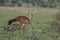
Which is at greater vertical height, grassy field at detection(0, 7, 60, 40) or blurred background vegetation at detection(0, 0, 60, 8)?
grassy field at detection(0, 7, 60, 40)

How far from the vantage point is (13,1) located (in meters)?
46.7

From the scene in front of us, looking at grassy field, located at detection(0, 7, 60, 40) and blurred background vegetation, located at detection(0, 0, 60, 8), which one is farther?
blurred background vegetation, located at detection(0, 0, 60, 8)

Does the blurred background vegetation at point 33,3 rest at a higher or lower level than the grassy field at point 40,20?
lower

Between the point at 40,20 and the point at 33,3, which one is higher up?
the point at 40,20

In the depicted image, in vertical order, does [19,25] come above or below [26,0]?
above

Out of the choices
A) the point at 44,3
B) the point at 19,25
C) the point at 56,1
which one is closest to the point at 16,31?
the point at 19,25

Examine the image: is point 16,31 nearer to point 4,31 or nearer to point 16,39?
point 4,31

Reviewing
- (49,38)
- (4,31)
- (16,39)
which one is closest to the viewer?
(16,39)

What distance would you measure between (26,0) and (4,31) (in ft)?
123

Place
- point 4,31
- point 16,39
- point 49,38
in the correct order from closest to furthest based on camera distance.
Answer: point 16,39, point 49,38, point 4,31

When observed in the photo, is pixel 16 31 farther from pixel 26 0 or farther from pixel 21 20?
pixel 26 0

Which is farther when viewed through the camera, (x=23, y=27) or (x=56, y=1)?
(x=56, y=1)

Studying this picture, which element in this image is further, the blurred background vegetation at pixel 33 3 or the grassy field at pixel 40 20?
the blurred background vegetation at pixel 33 3

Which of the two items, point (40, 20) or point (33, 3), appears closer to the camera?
point (40, 20)
